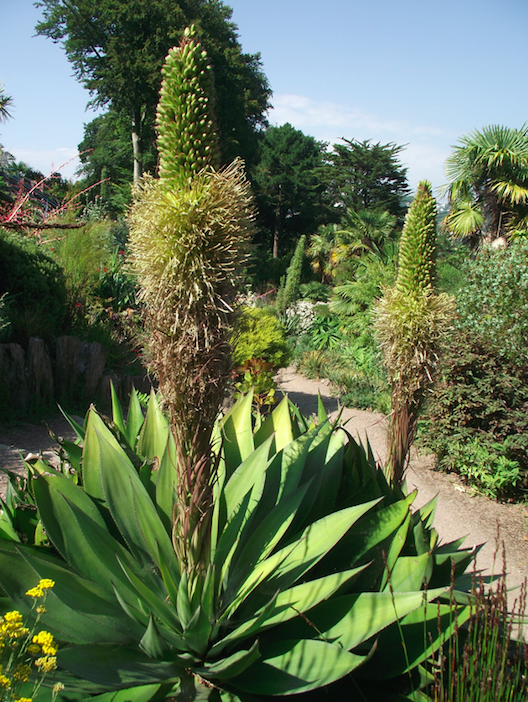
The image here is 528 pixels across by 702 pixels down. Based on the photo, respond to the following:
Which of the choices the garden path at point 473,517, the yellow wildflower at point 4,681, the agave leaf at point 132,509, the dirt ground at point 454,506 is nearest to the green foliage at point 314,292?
the garden path at point 473,517

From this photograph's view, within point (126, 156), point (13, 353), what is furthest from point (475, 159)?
point (126, 156)

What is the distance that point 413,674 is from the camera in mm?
1906

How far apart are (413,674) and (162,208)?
2.09 meters

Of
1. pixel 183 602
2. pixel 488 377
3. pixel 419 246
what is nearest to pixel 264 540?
pixel 183 602

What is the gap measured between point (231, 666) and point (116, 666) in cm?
40

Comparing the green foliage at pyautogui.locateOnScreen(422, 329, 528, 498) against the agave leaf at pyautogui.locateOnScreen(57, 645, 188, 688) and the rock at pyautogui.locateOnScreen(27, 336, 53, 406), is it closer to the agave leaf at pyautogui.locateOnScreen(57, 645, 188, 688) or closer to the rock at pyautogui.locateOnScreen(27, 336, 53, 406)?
the agave leaf at pyautogui.locateOnScreen(57, 645, 188, 688)

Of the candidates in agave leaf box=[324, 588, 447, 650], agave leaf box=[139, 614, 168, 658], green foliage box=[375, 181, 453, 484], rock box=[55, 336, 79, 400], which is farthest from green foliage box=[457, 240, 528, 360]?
agave leaf box=[139, 614, 168, 658]

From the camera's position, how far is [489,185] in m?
13.7

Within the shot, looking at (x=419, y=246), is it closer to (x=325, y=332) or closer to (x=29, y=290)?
(x=29, y=290)

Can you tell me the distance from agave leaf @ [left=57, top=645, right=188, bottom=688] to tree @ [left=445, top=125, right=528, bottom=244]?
14.0 meters

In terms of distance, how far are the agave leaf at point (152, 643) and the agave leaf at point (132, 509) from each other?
39cm

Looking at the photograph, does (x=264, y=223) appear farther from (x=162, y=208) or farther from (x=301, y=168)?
(x=162, y=208)

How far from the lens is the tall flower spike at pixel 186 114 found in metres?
1.52

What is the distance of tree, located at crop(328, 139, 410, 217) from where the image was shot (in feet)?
122
